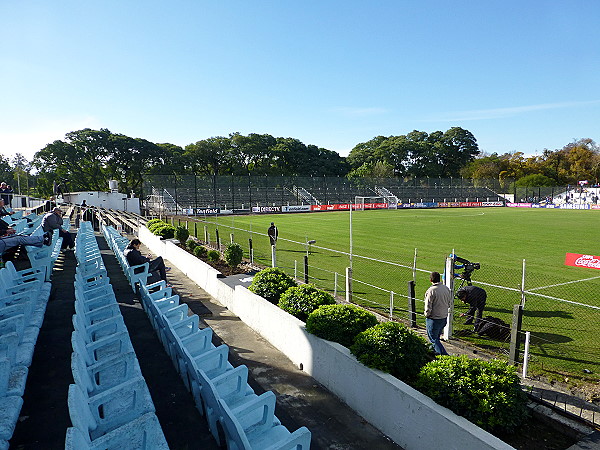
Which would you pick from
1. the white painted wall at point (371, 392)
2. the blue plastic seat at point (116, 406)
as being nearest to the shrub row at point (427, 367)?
the white painted wall at point (371, 392)

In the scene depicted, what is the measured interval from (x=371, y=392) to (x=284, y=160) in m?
85.6

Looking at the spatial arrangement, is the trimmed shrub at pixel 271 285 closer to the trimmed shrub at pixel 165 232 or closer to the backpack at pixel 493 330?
the backpack at pixel 493 330

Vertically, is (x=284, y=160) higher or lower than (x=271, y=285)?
higher

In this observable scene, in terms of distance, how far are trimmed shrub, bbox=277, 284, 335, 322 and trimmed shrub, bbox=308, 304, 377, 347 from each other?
0.78m

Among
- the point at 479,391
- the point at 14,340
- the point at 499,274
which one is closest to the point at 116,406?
the point at 14,340

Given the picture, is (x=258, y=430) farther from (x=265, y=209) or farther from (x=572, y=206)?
(x=572, y=206)

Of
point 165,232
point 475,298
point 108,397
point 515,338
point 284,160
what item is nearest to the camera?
point 108,397

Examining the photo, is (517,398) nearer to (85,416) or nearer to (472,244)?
(85,416)

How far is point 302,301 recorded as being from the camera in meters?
6.15

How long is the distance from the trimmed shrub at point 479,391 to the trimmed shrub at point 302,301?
2.46 meters

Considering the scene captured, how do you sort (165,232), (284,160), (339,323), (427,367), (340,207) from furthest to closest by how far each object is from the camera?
(284,160) → (340,207) → (165,232) → (339,323) → (427,367)

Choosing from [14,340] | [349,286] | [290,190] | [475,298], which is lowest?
[349,286]

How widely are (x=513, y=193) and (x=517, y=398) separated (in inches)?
3158

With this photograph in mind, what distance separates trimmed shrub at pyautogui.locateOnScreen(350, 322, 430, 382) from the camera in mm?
4172
